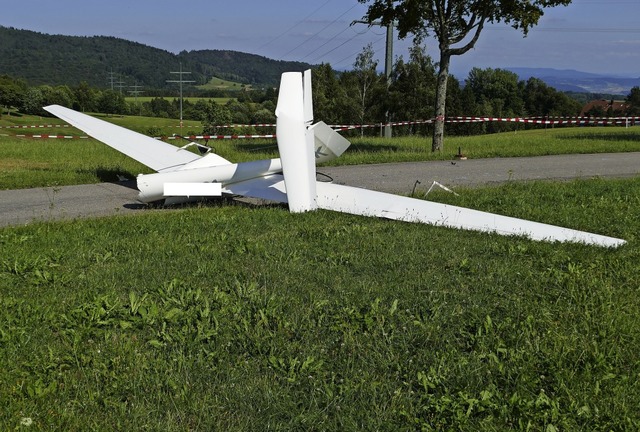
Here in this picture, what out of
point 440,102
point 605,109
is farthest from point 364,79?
point 605,109

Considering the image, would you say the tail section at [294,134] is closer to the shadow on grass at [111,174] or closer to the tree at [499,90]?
the shadow on grass at [111,174]

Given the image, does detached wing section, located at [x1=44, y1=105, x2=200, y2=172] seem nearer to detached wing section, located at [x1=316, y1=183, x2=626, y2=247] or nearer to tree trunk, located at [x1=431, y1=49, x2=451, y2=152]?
detached wing section, located at [x1=316, y1=183, x2=626, y2=247]

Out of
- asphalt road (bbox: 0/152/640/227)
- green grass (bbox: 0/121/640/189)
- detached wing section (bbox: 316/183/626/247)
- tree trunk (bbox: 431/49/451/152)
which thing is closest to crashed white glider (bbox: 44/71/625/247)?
detached wing section (bbox: 316/183/626/247)

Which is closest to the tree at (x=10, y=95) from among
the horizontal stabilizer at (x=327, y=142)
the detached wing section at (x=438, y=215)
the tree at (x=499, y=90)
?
the tree at (x=499, y=90)

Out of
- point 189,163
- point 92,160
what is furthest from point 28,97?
point 189,163

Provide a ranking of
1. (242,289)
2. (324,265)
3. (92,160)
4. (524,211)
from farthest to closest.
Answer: (92,160) < (524,211) < (324,265) < (242,289)

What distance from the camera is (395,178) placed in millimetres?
13656

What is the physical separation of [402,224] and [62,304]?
15.2ft

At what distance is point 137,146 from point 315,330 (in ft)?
28.3

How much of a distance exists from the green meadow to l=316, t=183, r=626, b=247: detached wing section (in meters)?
0.43

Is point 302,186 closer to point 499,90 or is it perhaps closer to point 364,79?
point 364,79

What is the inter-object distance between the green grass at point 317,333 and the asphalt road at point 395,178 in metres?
2.61

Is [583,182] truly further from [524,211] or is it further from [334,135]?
[334,135]

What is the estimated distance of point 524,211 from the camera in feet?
29.2
